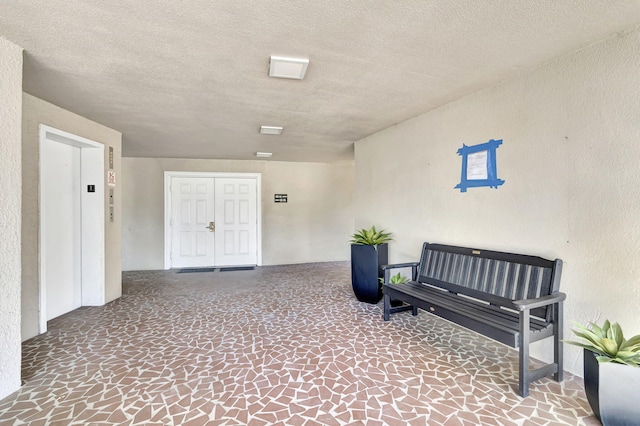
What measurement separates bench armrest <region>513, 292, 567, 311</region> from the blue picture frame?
104 centimetres

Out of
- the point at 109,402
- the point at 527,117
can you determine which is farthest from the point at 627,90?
the point at 109,402

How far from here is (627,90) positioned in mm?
1967

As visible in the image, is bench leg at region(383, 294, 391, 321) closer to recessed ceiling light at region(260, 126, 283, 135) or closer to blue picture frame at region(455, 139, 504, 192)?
blue picture frame at region(455, 139, 504, 192)

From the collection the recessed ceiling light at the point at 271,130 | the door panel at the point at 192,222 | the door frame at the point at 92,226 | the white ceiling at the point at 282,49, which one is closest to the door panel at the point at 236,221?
the door panel at the point at 192,222

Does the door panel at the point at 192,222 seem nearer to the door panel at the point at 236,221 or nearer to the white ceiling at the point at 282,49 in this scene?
the door panel at the point at 236,221

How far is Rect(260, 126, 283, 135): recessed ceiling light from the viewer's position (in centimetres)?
412

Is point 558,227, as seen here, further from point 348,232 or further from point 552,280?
point 348,232

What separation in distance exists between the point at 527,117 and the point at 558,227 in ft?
3.11

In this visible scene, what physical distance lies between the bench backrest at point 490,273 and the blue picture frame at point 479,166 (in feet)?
2.15

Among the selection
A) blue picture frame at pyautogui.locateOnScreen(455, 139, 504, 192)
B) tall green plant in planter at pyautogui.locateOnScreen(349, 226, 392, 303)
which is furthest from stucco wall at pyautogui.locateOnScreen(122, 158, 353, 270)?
blue picture frame at pyautogui.locateOnScreen(455, 139, 504, 192)

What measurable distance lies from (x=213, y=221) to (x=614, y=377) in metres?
6.38

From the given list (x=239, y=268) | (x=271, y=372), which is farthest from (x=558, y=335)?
(x=239, y=268)

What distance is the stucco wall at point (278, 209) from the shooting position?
6289 mm

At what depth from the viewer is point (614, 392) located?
1646mm
